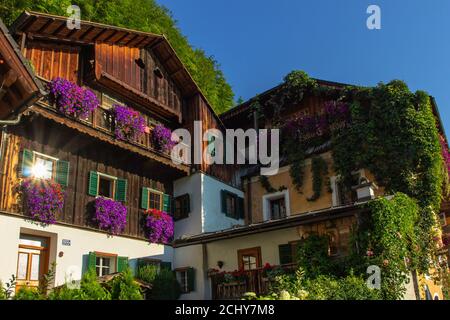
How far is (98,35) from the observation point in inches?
620

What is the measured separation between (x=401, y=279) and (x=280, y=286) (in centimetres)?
317

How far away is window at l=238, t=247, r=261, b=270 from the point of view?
15.7 meters

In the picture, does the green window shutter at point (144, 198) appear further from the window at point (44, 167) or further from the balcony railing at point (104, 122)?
the window at point (44, 167)

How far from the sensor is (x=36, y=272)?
507 inches

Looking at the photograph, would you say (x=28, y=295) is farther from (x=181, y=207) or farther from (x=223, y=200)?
(x=223, y=200)

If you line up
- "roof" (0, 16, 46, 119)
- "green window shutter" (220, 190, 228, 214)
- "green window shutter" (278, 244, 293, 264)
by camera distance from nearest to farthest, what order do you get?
"roof" (0, 16, 46, 119) → "green window shutter" (278, 244, 293, 264) → "green window shutter" (220, 190, 228, 214)

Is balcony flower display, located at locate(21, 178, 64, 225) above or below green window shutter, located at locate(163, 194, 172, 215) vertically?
below

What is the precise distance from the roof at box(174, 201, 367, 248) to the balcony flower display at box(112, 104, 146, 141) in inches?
170

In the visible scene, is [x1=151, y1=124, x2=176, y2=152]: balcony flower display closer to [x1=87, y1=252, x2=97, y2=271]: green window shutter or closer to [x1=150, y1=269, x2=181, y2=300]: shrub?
[x1=150, y1=269, x2=181, y2=300]: shrub

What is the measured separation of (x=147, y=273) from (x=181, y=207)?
3715 mm

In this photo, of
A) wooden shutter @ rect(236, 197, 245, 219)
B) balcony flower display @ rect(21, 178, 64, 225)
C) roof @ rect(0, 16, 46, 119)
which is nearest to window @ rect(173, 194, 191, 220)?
wooden shutter @ rect(236, 197, 245, 219)

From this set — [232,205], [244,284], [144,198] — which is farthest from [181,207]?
[244,284]

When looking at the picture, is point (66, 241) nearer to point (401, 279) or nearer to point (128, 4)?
point (401, 279)

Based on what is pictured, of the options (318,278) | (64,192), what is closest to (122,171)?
(64,192)
